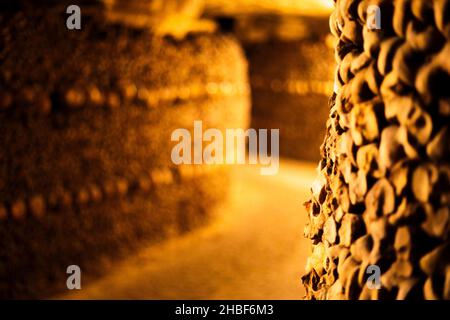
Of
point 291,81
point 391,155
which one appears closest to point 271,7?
point 291,81

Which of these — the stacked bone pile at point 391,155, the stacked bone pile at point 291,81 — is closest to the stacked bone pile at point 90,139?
the stacked bone pile at point 391,155

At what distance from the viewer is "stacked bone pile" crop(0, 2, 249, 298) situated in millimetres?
1478

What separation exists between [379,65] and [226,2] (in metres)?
2.00

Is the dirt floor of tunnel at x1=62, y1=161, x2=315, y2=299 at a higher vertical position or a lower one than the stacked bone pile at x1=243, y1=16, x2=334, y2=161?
lower

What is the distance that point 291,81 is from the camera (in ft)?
11.6

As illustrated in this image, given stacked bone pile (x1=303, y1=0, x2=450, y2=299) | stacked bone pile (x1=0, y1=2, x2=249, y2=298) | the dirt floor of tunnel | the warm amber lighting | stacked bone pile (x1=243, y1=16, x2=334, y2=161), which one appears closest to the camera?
stacked bone pile (x1=303, y1=0, x2=450, y2=299)

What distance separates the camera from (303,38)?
11.4 ft

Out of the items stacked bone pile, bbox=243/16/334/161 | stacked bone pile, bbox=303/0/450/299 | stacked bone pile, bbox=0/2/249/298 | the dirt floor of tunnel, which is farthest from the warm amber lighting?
stacked bone pile, bbox=303/0/450/299

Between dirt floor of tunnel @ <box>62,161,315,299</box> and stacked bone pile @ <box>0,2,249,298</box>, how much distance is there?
0.09 meters

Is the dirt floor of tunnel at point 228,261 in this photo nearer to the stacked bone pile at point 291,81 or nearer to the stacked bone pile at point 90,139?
the stacked bone pile at point 90,139

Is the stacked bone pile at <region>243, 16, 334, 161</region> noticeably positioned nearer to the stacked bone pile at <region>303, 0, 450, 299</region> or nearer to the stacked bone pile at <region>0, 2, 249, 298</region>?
the stacked bone pile at <region>0, 2, 249, 298</region>

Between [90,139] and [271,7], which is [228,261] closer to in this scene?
[90,139]

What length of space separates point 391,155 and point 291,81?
122 inches
